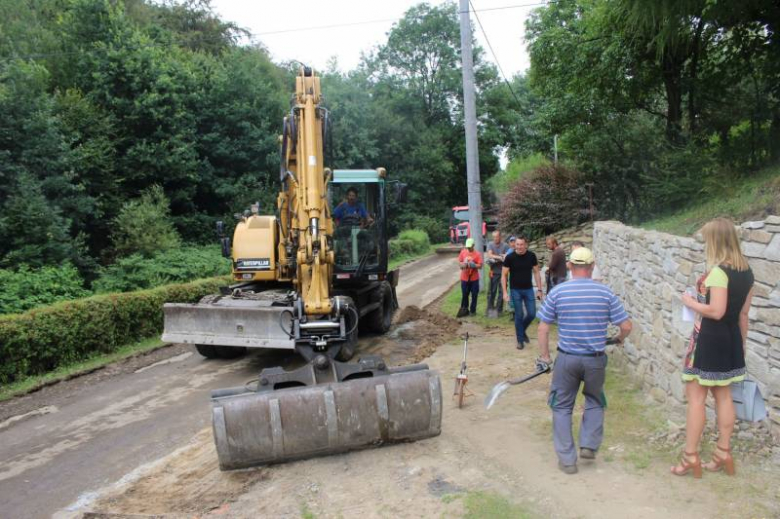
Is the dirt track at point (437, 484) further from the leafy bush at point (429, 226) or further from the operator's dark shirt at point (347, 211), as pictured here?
the leafy bush at point (429, 226)

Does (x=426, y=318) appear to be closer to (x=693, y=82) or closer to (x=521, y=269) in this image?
(x=521, y=269)

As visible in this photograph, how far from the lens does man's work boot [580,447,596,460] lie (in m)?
4.82

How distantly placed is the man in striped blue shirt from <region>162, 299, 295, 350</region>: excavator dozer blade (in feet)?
12.5

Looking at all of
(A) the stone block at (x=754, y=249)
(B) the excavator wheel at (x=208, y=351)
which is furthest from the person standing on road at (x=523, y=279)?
(B) the excavator wheel at (x=208, y=351)

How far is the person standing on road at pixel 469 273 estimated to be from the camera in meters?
11.9

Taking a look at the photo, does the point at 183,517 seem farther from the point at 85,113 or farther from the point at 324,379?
the point at 85,113

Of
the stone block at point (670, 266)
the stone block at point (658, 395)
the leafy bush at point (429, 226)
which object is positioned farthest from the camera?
the leafy bush at point (429, 226)

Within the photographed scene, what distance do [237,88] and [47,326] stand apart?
1746cm

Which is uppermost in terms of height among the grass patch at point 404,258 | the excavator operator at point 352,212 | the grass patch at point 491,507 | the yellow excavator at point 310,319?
the excavator operator at point 352,212

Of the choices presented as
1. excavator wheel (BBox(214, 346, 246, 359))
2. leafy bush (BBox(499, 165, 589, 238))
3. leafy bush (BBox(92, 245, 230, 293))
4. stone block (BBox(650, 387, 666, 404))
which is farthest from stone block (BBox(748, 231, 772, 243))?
leafy bush (BBox(92, 245, 230, 293))

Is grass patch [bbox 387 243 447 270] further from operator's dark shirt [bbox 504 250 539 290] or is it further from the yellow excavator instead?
operator's dark shirt [bbox 504 250 539 290]

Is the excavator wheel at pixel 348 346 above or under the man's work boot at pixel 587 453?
above

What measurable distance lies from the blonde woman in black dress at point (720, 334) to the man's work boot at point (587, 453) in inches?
26.9

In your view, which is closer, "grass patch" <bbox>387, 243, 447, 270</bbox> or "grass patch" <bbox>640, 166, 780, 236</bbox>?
"grass patch" <bbox>640, 166, 780, 236</bbox>
